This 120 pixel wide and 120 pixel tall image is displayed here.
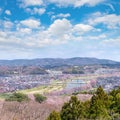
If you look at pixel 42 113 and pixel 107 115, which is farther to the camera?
pixel 42 113

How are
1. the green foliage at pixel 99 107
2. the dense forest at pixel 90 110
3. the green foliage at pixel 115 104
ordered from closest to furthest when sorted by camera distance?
the green foliage at pixel 99 107
the dense forest at pixel 90 110
the green foliage at pixel 115 104

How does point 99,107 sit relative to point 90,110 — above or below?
above

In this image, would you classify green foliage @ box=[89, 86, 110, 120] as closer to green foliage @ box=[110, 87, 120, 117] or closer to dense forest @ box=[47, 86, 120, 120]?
dense forest @ box=[47, 86, 120, 120]

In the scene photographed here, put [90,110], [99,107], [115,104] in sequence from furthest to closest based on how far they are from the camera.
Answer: [115,104] < [90,110] < [99,107]

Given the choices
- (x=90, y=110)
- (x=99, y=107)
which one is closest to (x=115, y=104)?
(x=99, y=107)

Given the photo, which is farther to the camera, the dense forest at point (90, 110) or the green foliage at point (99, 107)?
the dense forest at point (90, 110)

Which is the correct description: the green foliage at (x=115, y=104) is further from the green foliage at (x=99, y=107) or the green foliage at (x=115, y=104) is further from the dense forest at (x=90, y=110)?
the green foliage at (x=99, y=107)

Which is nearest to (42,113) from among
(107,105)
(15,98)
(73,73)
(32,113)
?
(32,113)

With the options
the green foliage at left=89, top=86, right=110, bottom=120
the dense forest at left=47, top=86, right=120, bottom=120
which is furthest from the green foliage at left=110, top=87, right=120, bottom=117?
the green foliage at left=89, top=86, right=110, bottom=120

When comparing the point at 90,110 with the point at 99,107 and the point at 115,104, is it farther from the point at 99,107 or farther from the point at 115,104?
the point at 115,104

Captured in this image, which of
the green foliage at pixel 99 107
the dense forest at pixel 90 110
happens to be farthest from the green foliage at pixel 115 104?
the green foliage at pixel 99 107

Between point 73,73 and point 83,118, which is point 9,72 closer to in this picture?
point 73,73
